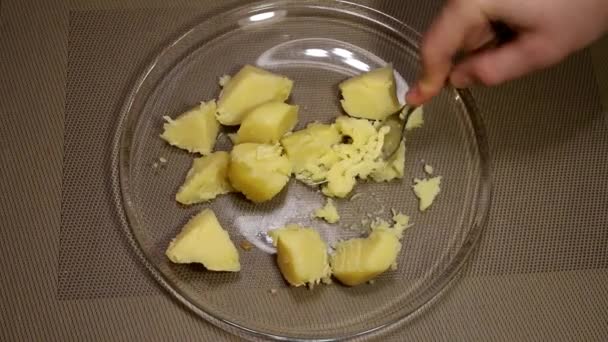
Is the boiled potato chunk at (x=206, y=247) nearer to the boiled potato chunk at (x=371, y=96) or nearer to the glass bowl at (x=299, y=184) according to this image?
the glass bowl at (x=299, y=184)

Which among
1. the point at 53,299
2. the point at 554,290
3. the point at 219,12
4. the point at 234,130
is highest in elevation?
the point at 219,12

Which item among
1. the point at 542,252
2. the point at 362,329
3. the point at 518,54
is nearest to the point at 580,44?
the point at 518,54

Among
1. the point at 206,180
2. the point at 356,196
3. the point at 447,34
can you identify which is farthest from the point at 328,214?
the point at 447,34

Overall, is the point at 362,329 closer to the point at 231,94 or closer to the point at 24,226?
the point at 231,94

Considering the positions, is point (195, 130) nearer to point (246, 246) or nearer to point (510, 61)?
point (246, 246)

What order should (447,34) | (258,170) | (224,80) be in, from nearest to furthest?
(447,34) → (258,170) → (224,80)

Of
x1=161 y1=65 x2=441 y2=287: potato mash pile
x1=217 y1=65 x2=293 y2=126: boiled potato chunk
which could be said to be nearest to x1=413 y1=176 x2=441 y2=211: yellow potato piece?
x1=161 y1=65 x2=441 y2=287: potato mash pile

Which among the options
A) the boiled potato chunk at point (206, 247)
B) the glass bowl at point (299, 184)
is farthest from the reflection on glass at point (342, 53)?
the boiled potato chunk at point (206, 247)

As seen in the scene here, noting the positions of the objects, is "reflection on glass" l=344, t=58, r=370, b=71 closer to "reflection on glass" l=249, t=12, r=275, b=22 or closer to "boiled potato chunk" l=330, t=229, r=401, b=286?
"reflection on glass" l=249, t=12, r=275, b=22
